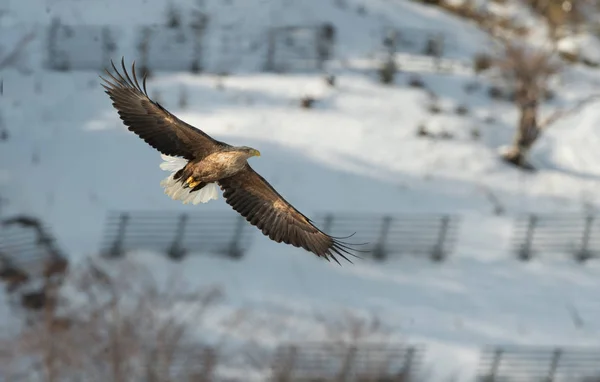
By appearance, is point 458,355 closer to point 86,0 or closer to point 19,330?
point 19,330

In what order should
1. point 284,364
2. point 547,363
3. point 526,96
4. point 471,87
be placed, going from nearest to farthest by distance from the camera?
point 284,364
point 547,363
point 526,96
point 471,87

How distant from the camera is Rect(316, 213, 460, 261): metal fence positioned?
1883cm

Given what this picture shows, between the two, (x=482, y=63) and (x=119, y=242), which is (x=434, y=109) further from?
(x=119, y=242)

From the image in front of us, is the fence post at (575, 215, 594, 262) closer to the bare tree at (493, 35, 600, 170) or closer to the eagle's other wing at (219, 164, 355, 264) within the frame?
the bare tree at (493, 35, 600, 170)

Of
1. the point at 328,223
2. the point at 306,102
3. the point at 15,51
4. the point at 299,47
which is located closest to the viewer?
the point at 15,51

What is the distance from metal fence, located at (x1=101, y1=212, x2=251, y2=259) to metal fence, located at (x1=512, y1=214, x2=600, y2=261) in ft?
16.0

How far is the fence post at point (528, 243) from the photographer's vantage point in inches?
768

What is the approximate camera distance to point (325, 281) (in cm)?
1784

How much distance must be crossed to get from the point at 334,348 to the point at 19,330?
14.3ft

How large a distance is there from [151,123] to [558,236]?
48.8ft

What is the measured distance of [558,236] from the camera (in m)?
20.8

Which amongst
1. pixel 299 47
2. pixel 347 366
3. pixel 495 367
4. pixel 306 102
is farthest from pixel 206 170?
pixel 299 47

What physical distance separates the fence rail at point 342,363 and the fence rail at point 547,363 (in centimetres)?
124

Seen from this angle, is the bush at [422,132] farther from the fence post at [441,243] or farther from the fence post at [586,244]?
the fence post at [586,244]
